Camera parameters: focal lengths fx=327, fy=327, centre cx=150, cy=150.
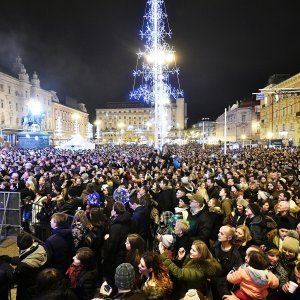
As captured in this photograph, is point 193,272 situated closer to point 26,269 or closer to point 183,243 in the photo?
point 183,243

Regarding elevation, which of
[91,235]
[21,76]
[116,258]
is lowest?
[116,258]

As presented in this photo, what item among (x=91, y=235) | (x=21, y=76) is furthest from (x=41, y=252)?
(x=21, y=76)

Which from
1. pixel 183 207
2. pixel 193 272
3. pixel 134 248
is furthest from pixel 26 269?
pixel 183 207

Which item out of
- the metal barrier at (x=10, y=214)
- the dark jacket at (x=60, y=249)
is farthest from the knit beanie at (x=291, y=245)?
the metal barrier at (x=10, y=214)

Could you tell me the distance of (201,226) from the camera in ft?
19.3

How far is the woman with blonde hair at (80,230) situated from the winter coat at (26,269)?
0.82 metres

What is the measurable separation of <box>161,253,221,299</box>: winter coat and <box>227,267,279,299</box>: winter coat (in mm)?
376

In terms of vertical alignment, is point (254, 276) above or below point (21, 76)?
below

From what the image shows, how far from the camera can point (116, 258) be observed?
5.24 meters

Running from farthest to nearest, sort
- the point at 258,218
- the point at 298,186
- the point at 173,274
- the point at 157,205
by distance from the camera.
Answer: the point at 298,186
the point at 157,205
the point at 258,218
the point at 173,274

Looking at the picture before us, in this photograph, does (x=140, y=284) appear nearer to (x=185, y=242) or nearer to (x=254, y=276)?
(x=185, y=242)

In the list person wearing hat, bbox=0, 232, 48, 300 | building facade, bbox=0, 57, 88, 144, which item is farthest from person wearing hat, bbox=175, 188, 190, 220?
building facade, bbox=0, 57, 88, 144

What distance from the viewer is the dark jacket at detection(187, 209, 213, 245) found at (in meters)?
5.79

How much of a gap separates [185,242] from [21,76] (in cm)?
7817
